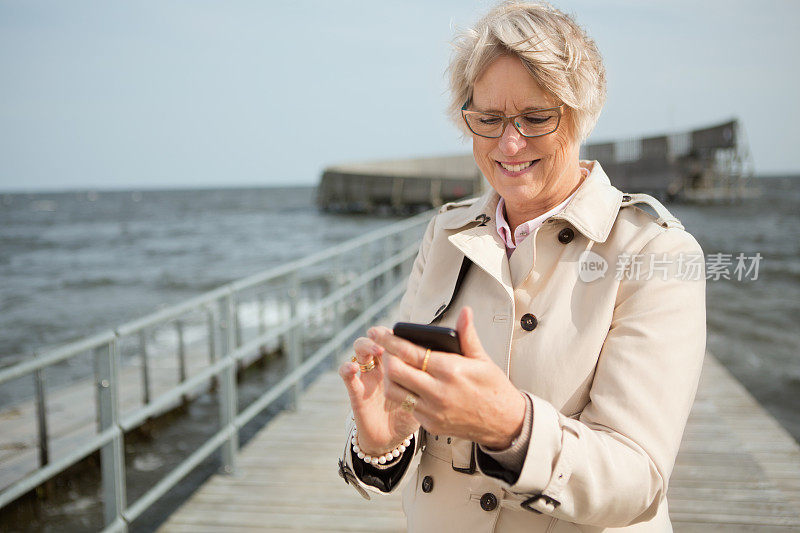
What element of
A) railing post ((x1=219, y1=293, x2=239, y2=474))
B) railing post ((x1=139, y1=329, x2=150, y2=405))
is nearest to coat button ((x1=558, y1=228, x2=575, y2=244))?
railing post ((x1=219, y1=293, x2=239, y2=474))

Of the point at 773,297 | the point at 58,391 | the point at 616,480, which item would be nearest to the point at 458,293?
the point at 616,480

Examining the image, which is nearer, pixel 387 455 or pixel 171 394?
pixel 387 455

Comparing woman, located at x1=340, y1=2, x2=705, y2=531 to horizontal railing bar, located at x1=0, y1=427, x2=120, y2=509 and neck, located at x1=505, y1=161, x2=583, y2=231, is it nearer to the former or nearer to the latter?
neck, located at x1=505, y1=161, x2=583, y2=231

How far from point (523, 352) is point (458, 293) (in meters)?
0.20

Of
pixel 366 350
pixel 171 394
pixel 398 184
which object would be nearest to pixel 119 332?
pixel 171 394

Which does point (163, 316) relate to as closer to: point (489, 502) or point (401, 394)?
point (489, 502)

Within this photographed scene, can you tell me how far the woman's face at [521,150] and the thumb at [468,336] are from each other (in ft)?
1.45

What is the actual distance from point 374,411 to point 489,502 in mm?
273

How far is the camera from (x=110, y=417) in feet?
7.95

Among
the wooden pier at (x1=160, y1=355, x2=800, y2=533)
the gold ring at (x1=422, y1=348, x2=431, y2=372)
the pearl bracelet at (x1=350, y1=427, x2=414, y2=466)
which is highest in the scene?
the gold ring at (x1=422, y1=348, x2=431, y2=372)

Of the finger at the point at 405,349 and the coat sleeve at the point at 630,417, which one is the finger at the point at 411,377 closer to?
the finger at the point at 405,349

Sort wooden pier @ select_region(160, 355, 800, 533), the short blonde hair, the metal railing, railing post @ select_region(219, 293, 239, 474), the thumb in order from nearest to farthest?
the thumb, the short blonde hair, the metal railing, wooden pier @ select_region(160, 355, 800, 533), railing post @ select_region(219, 293, 239, 474)

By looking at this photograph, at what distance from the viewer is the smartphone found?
0.81 m

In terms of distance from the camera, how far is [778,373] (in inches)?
294
